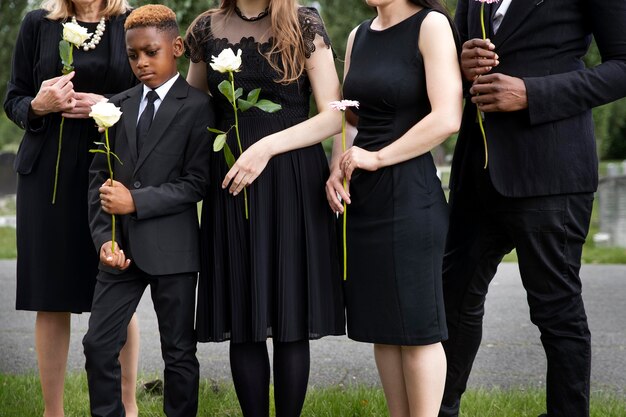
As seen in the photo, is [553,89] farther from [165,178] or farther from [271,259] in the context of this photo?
[165,178]

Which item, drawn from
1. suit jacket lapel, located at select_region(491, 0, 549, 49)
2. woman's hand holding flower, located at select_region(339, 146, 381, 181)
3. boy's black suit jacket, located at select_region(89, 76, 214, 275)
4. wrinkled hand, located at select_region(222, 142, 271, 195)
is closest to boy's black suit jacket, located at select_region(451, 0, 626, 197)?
suit jacket lapel, located at select_region(491, 0, 549, 49)

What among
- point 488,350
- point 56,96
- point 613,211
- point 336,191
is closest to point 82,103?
point 56,96

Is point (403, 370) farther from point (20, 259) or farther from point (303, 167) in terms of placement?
point (20, 259)

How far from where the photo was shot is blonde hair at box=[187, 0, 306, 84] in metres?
3.95

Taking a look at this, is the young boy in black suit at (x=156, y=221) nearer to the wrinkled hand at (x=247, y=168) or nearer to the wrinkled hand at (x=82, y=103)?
the wrinkled hand at (x=247, y=168)

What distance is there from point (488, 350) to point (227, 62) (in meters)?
3.96

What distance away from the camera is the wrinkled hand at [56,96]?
4.21m

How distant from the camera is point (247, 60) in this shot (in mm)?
3990

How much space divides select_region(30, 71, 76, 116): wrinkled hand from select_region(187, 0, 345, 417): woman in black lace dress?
0.68 metres

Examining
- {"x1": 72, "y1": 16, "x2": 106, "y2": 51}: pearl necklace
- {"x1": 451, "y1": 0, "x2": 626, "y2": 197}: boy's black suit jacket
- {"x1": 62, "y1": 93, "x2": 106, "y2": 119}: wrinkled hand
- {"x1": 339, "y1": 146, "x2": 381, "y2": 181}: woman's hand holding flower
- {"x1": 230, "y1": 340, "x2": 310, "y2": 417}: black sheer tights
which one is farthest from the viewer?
{"x1": 72, "y1": 16, "x2": 106, "y2": 51}: pearl necklace

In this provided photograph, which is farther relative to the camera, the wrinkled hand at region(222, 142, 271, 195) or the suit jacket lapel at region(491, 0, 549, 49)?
the wrinkled hand at region(222, 142, 271, 195)

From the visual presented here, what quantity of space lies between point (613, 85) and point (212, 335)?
6.44ft

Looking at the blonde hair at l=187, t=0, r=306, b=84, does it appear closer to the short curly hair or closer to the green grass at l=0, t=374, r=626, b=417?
the short curly hair

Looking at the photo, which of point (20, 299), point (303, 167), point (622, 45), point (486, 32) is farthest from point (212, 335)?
point (622, 45)
